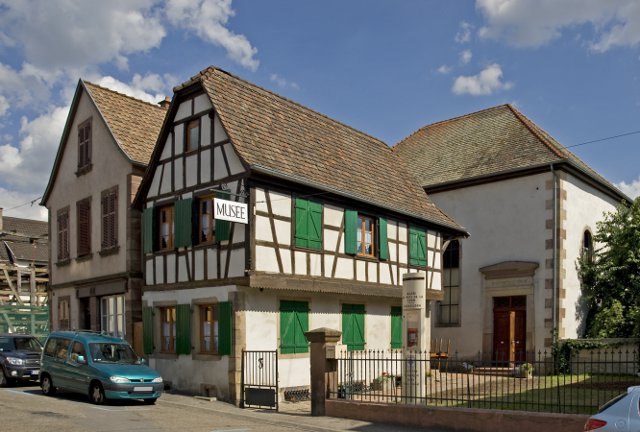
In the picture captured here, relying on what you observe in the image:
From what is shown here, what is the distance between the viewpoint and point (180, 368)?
1912cm

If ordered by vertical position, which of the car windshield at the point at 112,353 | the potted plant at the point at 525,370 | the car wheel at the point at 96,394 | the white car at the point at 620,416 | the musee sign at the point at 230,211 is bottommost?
the potted plant at the point at 525,370

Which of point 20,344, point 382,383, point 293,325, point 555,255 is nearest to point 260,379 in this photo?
point 293,325

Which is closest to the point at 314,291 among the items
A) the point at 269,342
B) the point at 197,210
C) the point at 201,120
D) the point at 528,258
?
the point at 269,342

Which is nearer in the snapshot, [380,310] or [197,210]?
[197,210]

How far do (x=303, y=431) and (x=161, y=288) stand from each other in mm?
8378

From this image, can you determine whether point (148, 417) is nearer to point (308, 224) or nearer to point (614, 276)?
point (308, 224)

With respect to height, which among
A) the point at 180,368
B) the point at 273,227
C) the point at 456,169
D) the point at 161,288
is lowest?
the point at 180,368

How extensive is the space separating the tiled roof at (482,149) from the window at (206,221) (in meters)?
11.5

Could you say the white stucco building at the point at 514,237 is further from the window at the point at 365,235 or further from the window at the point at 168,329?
the window at the point at 168,329

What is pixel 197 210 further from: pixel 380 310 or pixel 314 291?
pixel 380 310

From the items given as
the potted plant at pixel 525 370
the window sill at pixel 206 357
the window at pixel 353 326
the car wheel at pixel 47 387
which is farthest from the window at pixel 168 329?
the potted plant at pixel 525 370

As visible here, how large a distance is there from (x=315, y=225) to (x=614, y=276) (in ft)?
39.0

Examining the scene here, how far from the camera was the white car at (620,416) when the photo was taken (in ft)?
26.6

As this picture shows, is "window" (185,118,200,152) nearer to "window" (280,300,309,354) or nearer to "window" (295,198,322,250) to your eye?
"window" (295,198,322,250)
